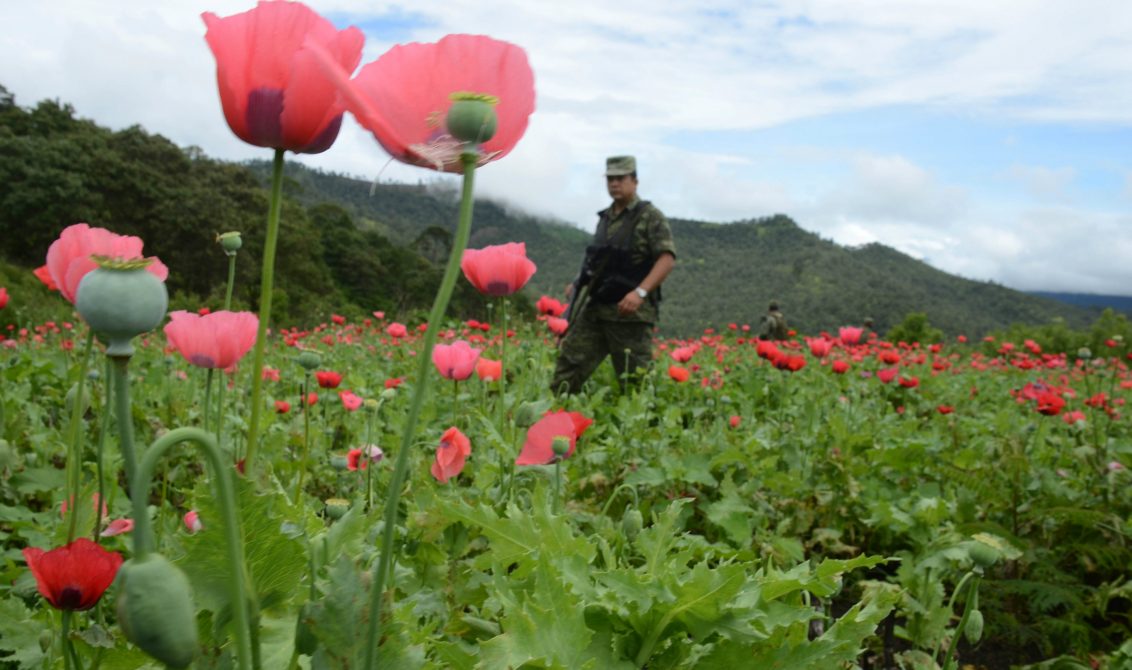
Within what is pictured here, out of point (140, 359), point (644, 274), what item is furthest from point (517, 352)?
point (140, 359)

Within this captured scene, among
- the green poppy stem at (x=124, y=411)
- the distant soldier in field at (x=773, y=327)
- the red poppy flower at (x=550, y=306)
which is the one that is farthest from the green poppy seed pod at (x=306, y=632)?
the distant soldier in field at (x=773, y=327)

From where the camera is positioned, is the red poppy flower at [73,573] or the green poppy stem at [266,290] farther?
the red poppy flower at [73,573]

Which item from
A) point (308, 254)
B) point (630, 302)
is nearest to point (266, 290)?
point (630, 302)

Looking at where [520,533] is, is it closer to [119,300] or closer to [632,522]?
[632,522]

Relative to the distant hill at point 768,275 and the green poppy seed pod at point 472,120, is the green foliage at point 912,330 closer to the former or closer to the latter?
the distant hill at point 768,275

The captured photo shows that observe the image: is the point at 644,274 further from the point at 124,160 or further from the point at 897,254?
the point at 897,254

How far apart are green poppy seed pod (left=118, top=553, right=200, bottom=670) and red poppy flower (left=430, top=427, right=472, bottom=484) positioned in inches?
46.2

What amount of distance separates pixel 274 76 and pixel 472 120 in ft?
0.86

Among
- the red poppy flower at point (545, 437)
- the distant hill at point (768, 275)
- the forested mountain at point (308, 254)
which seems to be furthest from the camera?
the distant hill at point (768, 275)

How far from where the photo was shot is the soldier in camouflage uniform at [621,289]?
17.4 feet

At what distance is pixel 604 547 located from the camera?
1.17 meters

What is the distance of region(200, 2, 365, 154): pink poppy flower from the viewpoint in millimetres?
665

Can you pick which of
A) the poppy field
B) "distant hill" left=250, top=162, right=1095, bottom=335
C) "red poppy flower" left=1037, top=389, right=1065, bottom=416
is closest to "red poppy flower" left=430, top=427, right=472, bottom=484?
the poppy field

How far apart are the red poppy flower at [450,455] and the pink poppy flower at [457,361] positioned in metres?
0.34
